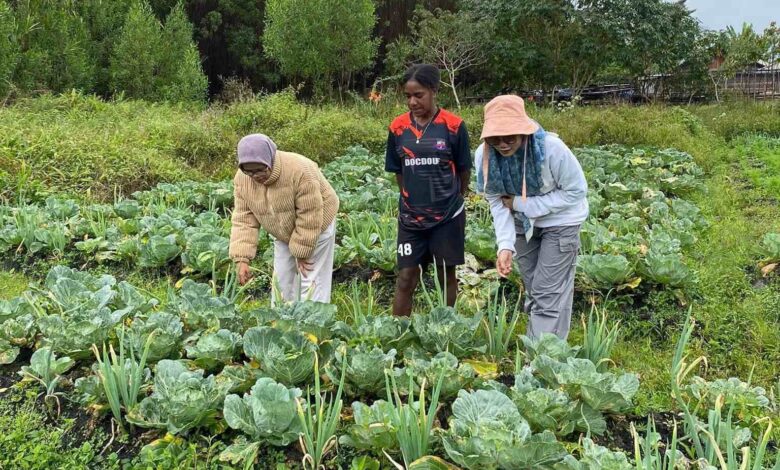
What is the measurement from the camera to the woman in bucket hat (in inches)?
114

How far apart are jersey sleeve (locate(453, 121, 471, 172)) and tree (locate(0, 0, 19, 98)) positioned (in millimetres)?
10966

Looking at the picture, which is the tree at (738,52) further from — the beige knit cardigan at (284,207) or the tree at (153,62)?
the beige knit cardigan at (284,207)

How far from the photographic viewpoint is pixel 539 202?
298 centimetres

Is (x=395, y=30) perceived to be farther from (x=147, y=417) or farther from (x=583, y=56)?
(x=147, y=417)

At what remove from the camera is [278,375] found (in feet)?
7.68

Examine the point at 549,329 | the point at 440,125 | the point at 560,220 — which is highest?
the point at 440,125

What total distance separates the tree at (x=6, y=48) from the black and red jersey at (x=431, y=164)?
35.2ft

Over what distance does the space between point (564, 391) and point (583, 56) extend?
19167mm

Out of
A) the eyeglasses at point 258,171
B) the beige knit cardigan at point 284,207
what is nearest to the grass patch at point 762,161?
the beige knit cardigan at point 284,207

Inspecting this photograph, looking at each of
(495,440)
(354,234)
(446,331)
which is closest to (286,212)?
(446,331)

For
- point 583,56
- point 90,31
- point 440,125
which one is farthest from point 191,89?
point 440,125

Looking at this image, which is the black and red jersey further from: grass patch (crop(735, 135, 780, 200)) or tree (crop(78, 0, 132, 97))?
tree (crop(78, 0, 132, 97))

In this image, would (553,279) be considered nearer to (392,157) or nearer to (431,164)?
(431,164)

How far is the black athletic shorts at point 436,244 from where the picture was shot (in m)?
3.42
